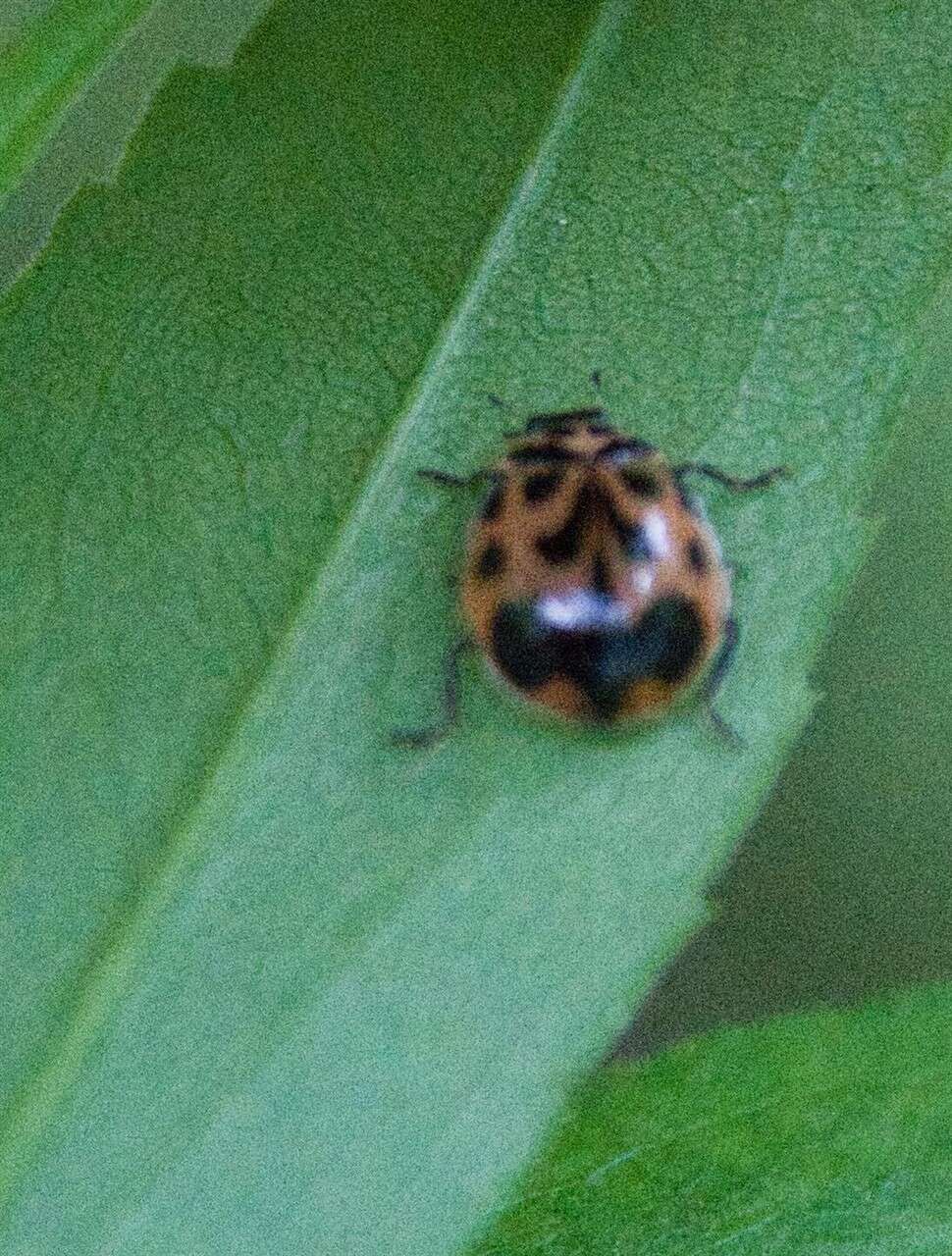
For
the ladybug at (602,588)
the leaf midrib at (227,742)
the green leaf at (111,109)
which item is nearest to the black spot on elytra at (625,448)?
the ladybug at (602,588)

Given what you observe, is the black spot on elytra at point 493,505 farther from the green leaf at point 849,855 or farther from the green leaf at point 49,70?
the green leaf at point 849,855

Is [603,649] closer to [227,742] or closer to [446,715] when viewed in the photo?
[446,715]

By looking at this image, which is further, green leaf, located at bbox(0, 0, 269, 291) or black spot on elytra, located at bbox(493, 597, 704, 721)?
green leaf, located at bbox(0, 0, 269, 291)

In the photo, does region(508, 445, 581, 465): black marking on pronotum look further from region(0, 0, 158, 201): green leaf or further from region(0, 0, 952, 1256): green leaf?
region(0, 0, 158, 201): green leaf

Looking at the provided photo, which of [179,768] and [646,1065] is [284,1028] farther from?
[646,1065]

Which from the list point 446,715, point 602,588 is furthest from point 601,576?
point 446,715

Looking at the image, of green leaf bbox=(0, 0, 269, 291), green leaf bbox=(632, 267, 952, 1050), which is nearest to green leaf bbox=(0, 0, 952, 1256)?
green leaf bbox=(0, 0, 269, 291)

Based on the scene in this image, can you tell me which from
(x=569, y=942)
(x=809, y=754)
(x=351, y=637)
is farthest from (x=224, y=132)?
(x=809, y=754)
